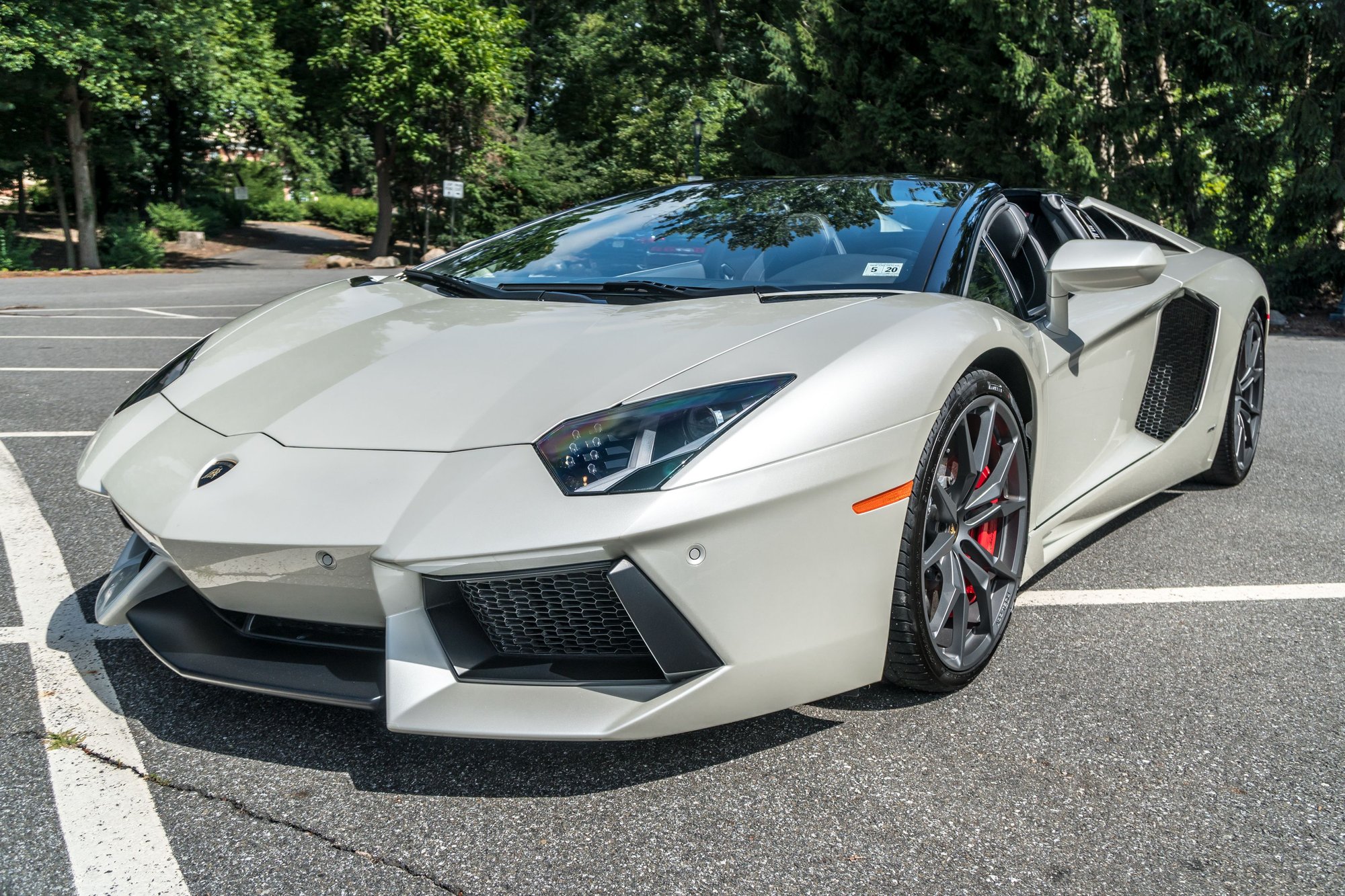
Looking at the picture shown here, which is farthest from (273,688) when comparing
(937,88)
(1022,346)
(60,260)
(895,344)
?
(60,260)

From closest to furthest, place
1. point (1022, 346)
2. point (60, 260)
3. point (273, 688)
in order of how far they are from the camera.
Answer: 1. point (273, 688)
2. point (1022, 346)
3. point (60, 260)

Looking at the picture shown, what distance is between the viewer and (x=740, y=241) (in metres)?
2.97

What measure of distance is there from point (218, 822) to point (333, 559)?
0.48 metres

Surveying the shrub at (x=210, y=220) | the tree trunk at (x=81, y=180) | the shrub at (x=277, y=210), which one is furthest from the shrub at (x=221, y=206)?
the tree trunk at (x=81, y=180)

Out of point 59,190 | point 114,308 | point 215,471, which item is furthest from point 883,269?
point 59,190

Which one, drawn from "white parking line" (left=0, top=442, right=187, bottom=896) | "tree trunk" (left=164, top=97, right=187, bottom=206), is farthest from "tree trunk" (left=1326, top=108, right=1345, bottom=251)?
"tree trunk" (left=164, top=97, right=187, bottom=206)

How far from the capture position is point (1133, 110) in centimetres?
1458

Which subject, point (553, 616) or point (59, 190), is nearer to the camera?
point (553, 616)

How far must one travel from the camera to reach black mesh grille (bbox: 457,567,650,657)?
6.10 feet

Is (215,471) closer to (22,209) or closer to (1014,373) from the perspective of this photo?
(1014,373)

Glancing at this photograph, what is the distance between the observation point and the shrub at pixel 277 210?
45188mm

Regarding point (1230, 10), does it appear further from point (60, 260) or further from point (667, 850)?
point (60, 260)

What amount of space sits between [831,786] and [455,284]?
1.70 meters

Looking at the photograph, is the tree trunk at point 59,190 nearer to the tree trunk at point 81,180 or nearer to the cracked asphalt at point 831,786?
the tree trunk at point 81,180
